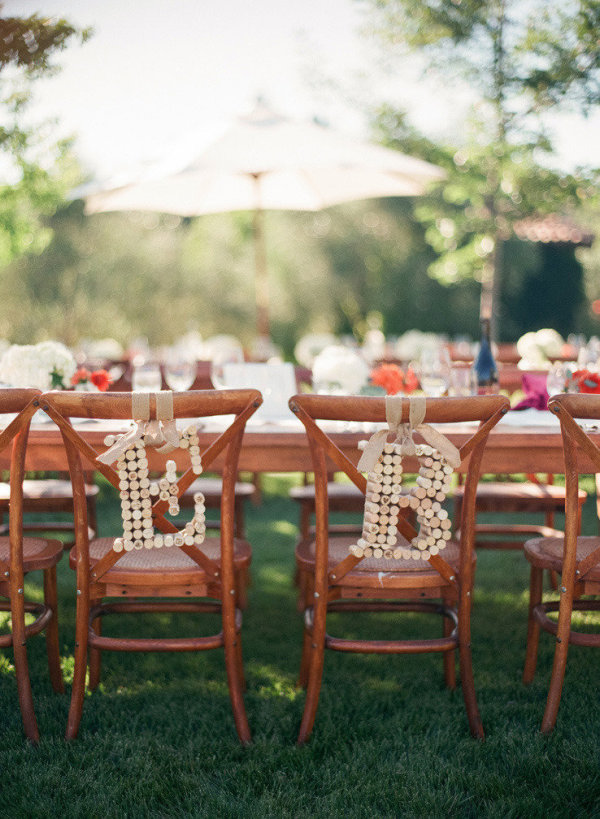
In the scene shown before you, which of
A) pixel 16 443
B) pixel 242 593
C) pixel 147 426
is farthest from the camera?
pixel 242 593

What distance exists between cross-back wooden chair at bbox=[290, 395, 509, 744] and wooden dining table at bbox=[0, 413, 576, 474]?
0.28 metres

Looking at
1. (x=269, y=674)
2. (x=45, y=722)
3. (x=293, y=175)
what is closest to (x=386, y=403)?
(x=269, y=674)

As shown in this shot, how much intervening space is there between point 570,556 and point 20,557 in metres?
1.68

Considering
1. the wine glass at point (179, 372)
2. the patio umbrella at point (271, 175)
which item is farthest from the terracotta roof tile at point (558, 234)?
the wine glass at point (179, 372)

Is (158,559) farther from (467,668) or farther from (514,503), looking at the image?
(514,503)

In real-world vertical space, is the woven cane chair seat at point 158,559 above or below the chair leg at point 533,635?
above

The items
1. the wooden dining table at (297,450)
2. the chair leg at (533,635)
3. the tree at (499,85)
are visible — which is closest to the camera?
the wooden dining table at (297,450)

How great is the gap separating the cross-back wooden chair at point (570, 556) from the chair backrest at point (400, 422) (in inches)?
8.7

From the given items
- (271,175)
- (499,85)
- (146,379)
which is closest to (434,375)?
(146,379)

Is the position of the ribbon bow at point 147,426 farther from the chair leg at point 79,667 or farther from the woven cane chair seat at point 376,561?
the woven cane chair seat at point 376,561

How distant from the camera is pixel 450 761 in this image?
2346 mm

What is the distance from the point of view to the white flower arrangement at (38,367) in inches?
128

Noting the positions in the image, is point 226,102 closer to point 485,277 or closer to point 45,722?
point 485,277

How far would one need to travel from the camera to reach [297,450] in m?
2.70
